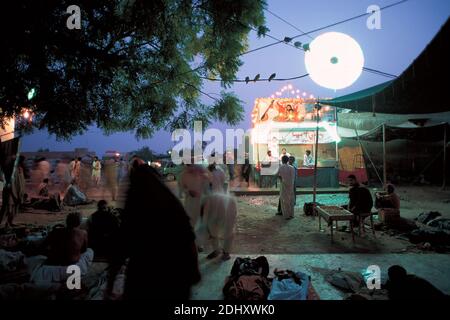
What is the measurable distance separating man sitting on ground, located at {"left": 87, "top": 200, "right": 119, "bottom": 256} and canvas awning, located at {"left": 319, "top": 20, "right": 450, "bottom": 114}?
5990mm

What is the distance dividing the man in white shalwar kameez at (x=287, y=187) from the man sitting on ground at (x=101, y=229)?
5.21m

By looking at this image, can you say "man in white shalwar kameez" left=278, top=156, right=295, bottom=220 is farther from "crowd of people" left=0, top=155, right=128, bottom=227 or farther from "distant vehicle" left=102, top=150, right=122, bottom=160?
"distant vehicle" left=102, top=150, right=122, bottom=160

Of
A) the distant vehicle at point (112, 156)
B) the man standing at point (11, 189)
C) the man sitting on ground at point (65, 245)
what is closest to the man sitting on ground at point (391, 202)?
the man sitting on ground at point (65, 245)

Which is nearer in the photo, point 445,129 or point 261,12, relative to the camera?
point 261,12

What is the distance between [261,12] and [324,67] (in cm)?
318

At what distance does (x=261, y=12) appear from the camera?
23.7 feet

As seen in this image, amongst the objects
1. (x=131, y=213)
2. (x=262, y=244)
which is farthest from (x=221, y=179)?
(x=131, y=213)

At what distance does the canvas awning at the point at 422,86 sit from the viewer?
4.39 m

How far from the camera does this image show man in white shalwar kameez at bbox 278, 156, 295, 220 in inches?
355

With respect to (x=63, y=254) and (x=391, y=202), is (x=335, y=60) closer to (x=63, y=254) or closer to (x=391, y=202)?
(x=391, y=202)

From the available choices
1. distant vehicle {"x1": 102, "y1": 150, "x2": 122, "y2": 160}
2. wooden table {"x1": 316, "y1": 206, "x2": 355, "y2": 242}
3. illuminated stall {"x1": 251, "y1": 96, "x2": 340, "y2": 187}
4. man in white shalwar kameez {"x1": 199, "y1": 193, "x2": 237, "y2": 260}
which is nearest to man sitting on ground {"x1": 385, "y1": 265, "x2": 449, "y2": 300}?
man in white shalwar kameez {"x1": 199, "y1": 193, "x2": 237, "y2": 260}

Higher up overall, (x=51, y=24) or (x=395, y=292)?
(x=51, y=24)

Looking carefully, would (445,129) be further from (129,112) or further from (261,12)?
(129,112)
